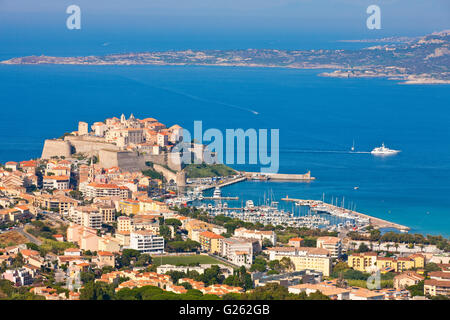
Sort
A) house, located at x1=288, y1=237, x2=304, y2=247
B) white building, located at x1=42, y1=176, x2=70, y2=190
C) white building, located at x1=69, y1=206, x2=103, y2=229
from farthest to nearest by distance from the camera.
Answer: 1. white building, located at x1=42, y1=176, x2=70, y2=190
2. white building, located at x1=69, y1=206, x2=103, y2=229
3. house, located at x1=288, y1=237, x2=304, y2=247

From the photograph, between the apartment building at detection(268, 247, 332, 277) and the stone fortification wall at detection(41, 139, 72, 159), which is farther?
the stone fortification wall at detection(41, 139, 72, 159)

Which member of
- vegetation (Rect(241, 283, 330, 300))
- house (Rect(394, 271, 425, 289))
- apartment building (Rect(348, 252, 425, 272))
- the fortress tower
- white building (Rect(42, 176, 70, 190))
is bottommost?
apartment building (Rect(348, 252, 425, 272))

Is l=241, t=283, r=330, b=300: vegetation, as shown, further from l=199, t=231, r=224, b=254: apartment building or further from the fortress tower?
the fortress tower

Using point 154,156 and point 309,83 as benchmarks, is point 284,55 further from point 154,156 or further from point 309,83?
point 154,156

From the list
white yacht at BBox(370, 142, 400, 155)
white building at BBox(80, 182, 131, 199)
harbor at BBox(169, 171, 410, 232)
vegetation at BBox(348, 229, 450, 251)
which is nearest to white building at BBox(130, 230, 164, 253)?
vegetation at BBox(348, 229, 450, 251)

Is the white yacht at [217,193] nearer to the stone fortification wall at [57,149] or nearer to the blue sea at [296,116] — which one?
the blue sea at [296,116]

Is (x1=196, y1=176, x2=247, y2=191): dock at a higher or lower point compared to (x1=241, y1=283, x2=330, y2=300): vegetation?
lower

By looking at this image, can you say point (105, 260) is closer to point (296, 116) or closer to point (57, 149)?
point (57, 149)

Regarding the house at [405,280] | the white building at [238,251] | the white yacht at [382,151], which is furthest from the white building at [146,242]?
the white yacht at [382,151]
